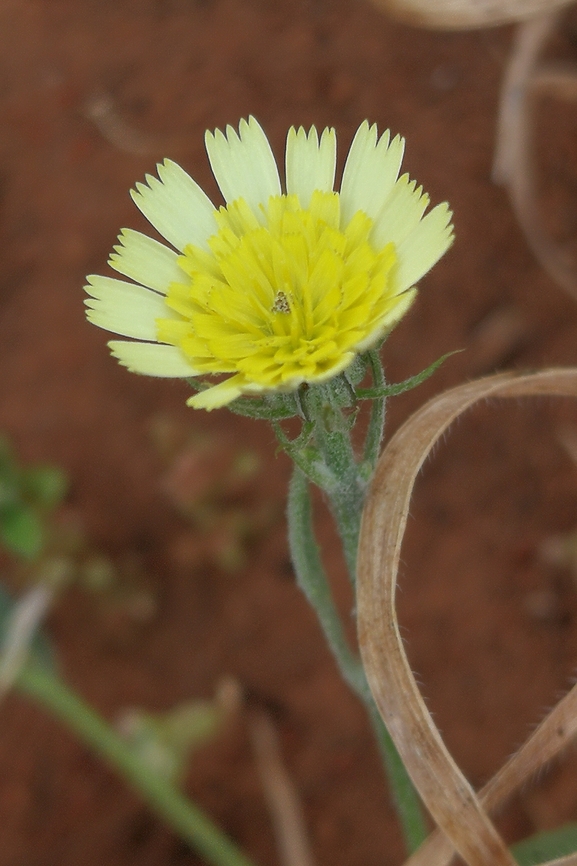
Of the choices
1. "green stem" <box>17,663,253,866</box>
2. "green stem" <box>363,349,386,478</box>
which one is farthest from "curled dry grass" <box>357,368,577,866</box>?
"green stem" <box>17,663,253,866</box>

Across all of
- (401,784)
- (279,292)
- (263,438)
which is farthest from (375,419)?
(263,438)

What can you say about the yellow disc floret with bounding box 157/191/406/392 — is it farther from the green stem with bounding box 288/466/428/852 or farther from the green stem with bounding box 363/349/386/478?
the green stem with bounding box 288/466/428/852

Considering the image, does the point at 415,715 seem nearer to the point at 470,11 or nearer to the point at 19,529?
the point at 19,529

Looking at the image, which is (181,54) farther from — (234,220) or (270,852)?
(270,852)

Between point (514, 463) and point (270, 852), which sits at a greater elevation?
point (514, 463)

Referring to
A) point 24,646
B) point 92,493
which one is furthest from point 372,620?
point 92,493

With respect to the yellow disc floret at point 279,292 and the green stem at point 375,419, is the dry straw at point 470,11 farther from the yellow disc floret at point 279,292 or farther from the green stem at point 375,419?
the green stem at point 375,419

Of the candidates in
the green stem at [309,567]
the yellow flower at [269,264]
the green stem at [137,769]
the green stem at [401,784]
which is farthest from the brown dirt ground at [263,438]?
the yellow flower at [269,264]
